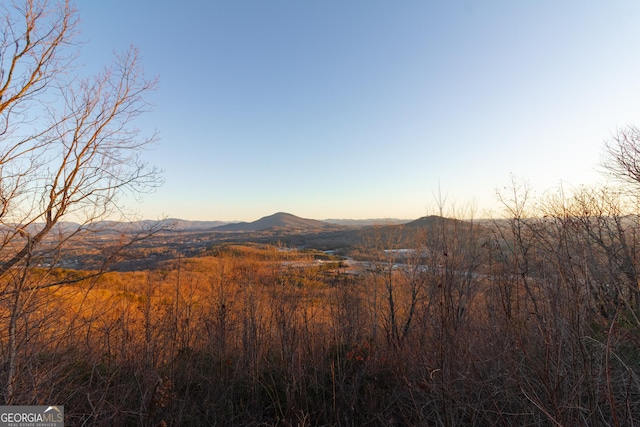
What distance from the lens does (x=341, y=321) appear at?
6.14m

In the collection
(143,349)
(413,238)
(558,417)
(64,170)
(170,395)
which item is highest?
(64,170)

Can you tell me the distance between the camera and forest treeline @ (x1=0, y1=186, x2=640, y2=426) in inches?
93.0

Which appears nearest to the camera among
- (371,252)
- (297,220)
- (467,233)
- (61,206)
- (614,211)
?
(61,206)

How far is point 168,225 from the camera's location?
21.1ft

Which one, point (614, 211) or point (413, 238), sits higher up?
point (614, 211)

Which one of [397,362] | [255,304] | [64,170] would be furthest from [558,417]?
[64,170]

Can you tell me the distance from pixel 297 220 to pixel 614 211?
391 feet

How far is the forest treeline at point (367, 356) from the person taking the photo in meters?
2.36

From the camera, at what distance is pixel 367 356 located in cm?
507

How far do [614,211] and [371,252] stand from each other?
7.45 m

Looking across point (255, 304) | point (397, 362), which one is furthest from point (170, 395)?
point (397, 362)

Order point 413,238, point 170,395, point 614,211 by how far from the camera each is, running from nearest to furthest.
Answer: point 170,395, point 614,211, point 413,238

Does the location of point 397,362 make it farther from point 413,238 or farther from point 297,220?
point 297,220

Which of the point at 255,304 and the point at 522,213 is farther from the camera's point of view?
the point at 522,213
